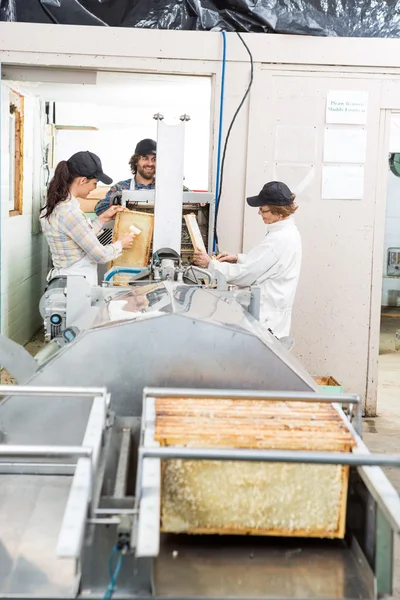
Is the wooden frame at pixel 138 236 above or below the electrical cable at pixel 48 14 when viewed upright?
below

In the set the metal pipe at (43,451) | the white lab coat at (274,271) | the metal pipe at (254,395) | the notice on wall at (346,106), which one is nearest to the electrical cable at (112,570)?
the metal pipe at (43,451)

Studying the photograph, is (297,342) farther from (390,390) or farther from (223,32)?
(223,32)

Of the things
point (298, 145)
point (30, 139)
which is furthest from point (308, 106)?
point (30, 139)

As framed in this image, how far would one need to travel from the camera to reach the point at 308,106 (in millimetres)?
4059

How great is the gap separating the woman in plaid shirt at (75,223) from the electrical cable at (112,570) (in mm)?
2046

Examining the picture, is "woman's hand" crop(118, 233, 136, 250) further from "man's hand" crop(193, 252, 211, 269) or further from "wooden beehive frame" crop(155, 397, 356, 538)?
"wooden beehive frame" crop(155, 397, 356, 538)

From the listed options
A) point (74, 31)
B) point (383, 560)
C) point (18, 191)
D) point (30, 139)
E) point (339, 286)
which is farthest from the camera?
point (30, 139)

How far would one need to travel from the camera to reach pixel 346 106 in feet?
13.3

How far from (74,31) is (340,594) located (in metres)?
3.48

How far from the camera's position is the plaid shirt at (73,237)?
3180mm

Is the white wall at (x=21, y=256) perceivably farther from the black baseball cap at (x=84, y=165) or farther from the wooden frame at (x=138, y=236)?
the wooden frame at (x=138, y=236)

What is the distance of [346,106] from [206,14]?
946mm

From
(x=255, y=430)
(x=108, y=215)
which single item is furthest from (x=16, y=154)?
Result: (x=255, y=430)

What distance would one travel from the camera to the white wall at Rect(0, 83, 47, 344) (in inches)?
176
